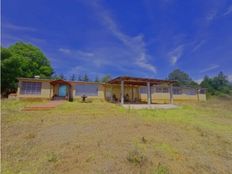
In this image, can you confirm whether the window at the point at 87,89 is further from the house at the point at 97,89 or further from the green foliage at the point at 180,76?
the green foliage at the point at 180,76

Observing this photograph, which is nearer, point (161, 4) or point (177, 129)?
point (177, 129)

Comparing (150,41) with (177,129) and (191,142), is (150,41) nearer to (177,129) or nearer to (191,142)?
(177,129)

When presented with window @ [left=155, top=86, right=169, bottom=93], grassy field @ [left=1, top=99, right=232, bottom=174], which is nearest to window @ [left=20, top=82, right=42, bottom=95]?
grassy field @ [left=1, top=99, right=232, bottom=174]

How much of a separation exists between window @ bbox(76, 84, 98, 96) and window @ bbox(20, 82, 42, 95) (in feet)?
14.1

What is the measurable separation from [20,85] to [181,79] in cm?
5705

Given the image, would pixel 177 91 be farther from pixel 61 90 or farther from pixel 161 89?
pixel 61 90

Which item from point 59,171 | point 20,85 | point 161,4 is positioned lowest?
point 59,171

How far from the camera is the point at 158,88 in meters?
25.1

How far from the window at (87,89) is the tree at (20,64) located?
10.1 meters

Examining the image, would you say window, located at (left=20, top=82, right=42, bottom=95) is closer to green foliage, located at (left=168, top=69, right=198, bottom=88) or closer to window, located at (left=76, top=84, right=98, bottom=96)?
window, located at (left=76, top=84, right=98, bottom=96)

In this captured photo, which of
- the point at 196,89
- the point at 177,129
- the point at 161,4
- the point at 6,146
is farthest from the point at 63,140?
the point at 196,89

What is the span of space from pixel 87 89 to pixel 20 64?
1138cm

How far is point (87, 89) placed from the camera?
20.3 metres

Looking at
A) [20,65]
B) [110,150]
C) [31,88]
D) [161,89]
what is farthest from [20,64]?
[110,150]
